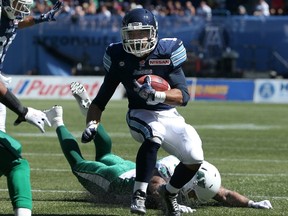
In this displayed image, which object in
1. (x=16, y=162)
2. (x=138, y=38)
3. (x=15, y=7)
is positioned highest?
(x=138, y=38)

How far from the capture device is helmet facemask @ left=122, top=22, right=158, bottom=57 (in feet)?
20.9

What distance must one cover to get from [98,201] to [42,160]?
3.19 meters

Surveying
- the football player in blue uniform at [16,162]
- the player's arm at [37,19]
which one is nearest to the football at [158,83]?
the football player in blue uniform at [16,162]

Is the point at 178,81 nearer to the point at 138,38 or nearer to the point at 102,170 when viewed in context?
the point at 138,38

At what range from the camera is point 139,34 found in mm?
6395

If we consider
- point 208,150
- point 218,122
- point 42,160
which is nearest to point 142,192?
point 42,160

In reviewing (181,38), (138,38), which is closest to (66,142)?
(138,38)

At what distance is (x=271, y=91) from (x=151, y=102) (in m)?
17.3

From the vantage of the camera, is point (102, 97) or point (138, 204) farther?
point (102, 97)

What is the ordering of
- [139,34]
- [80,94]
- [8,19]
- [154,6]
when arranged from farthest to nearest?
[154,6] → [80,94] → [8,19] → [139,34]

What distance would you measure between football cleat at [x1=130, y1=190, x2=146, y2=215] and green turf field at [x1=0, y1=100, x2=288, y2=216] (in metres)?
0.51

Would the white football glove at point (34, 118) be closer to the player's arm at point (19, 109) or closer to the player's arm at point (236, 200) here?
the player's arm at point (19, 109)

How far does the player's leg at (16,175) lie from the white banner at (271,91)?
17675 mm

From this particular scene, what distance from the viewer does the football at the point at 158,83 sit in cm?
628
